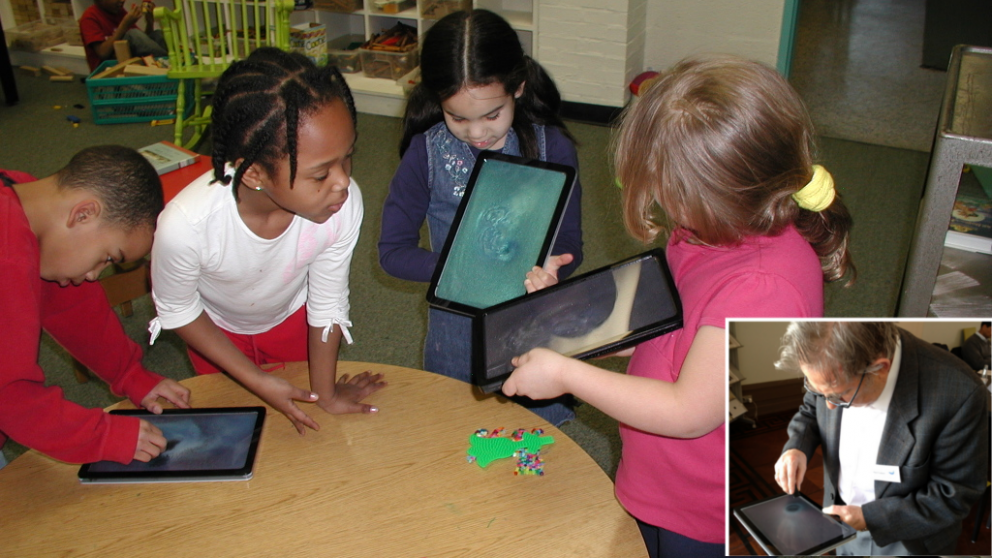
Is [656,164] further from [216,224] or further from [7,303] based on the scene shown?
[7,303]

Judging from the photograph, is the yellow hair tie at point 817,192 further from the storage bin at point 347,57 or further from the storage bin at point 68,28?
the storage bin at point 68,28

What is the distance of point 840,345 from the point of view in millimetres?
696

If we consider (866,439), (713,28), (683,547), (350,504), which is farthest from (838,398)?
(713,28)

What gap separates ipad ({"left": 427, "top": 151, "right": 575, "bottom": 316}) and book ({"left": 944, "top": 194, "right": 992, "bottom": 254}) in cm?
72

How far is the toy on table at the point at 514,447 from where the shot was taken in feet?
3.83

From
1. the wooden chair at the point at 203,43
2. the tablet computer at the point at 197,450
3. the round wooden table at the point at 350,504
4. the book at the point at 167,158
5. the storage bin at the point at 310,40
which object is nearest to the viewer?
the round wooden table at the point at 350,504

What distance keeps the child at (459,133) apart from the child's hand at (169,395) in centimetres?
42

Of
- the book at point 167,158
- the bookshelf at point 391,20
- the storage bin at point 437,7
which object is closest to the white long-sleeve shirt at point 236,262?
the book at point 167,158

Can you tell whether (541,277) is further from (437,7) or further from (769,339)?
(437,7)

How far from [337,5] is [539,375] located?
360 cm

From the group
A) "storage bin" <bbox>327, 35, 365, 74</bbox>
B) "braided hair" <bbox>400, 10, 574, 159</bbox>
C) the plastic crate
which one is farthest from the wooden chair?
"braided hair" <bbox>400, 10, 574, 159</bbox>

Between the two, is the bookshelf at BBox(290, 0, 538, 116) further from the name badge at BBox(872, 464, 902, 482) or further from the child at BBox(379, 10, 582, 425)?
the name badge at BBox(872, 464, 902, 482)

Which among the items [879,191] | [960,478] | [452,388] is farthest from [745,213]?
[879,191]

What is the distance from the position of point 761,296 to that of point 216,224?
0.82 metres
